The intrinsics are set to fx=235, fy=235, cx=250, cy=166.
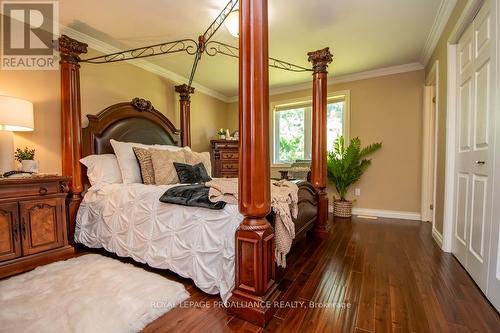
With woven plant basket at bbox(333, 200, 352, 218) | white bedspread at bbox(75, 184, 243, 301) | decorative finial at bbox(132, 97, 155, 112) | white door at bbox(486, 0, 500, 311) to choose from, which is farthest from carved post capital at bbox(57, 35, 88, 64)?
woven plant basket at bbox(333, 200, 352, 218)

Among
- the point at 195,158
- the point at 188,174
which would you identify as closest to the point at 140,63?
the point at 195,158

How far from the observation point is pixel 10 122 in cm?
204

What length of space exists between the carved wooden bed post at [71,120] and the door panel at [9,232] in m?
0.51

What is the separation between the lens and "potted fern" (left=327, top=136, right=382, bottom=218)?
3.98 meters

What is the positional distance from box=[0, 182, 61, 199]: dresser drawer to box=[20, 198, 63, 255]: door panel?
75 mm

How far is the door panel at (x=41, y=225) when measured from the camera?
2.05m

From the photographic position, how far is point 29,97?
248cm

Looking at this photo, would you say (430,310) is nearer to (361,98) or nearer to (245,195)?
(245,195)

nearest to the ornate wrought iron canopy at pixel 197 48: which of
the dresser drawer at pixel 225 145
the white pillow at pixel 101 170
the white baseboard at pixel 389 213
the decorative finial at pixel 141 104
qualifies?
the decorative finial at pixel 141 104

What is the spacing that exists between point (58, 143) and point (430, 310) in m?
3.74

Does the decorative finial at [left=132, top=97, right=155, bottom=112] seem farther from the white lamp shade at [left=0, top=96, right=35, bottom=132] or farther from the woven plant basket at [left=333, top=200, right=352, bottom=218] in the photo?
the woven plant basket at [left=333, top=200, right=352, bottom=218]

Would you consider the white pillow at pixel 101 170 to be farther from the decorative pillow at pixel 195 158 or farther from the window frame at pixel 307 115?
the window frame at pixel 307 115

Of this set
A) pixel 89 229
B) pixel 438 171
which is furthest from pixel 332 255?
pixel 89 229

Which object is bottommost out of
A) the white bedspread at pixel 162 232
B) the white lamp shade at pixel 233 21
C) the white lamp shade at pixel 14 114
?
the white bedspread at pixel 162 232
